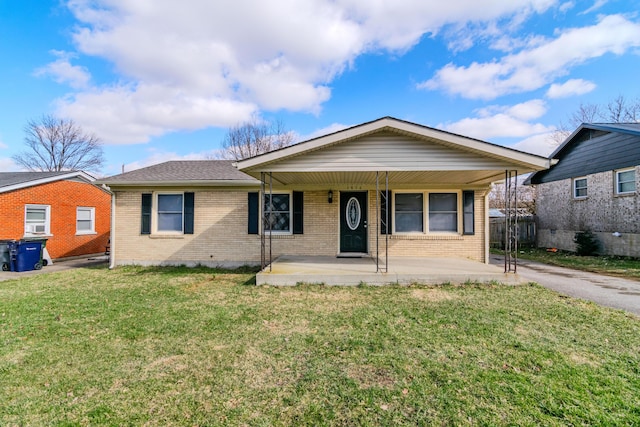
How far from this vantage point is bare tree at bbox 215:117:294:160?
96.1 feet

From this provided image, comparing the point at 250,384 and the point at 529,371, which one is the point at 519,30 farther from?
the point at 250,384

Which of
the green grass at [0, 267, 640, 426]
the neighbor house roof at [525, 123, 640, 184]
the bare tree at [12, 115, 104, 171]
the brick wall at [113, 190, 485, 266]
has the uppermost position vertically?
the bare tree at [12, 115, 104, 171]

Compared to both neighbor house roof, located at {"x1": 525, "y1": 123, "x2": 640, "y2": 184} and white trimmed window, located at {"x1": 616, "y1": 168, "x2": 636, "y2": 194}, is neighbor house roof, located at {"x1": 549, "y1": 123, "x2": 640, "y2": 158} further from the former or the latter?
white trimmed window, located at {"x1": 616, "y1": 168, "x2": 636, "y2": 194}

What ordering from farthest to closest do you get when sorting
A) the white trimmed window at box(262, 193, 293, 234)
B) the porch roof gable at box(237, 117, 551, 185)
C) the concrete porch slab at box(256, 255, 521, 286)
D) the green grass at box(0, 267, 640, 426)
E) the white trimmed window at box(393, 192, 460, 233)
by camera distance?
the white trimmed window at box(262, 193, 293, 234) → the white trimmed window at box(393, 192, 460, 233) → the concrete porch slab at box(256, 255, 521, 286) → the porch roof gable at box(237, 117, 551, 185) → the green grass at box(0, 267, 640, 426)

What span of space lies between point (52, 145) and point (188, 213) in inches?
1327

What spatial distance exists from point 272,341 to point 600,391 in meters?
3.46

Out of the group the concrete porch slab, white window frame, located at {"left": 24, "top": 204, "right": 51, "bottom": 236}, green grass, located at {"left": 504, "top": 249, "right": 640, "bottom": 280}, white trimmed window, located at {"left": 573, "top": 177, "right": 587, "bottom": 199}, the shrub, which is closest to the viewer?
the concrete porch slab

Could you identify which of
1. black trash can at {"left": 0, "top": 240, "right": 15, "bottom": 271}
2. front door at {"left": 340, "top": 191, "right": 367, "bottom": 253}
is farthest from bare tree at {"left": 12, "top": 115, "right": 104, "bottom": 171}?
front door at {"left": 340, "top": 191, "right": 367, "bottom": 253}

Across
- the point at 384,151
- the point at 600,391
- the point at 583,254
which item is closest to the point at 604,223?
the point at 583,254

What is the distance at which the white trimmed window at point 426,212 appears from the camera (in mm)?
9438

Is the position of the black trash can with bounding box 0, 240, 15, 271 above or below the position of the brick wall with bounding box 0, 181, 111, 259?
below

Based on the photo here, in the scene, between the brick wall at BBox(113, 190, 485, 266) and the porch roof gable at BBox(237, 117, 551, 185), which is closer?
the porch roof gable at BBox(237, 117, 551, 185)

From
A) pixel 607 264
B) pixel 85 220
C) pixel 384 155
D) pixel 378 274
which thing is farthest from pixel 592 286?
pixel 85 220

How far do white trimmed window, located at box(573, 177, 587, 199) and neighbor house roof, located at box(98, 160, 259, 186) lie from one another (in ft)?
48.9
